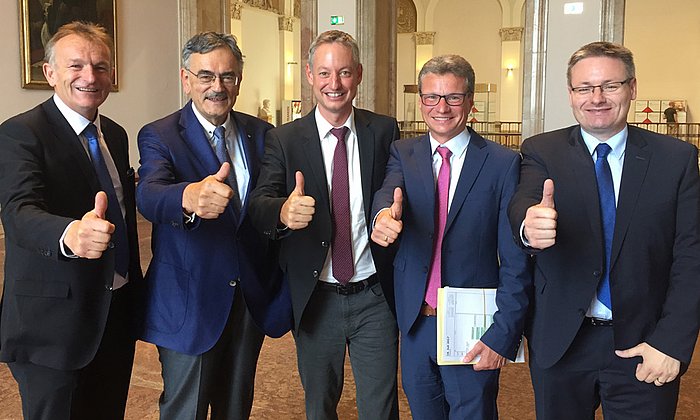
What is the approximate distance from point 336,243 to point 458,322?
604 millimetres

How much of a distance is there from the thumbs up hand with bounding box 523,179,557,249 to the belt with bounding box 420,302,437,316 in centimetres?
58

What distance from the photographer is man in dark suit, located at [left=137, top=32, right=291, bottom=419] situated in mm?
2678

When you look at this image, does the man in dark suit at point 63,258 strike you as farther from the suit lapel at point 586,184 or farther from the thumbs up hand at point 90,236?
the suit lapel at point 586,184

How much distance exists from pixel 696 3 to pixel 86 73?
→ 23248 millimetres

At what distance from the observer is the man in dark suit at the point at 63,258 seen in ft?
7.68

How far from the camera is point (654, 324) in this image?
2.35 m

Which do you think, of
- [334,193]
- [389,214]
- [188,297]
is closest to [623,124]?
[389,214]

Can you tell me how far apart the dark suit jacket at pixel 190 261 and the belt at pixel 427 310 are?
691 millimetres

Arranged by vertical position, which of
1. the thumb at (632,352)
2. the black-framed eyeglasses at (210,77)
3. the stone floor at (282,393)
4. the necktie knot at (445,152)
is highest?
the black-framed eyeglasses at (210,77)

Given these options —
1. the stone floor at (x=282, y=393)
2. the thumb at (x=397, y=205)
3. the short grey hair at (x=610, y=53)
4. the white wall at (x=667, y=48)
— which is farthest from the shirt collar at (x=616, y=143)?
the white wall at (x=667, y=48)

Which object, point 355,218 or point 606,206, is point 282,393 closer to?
point 355,218

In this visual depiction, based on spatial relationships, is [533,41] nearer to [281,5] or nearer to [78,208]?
[78,208]

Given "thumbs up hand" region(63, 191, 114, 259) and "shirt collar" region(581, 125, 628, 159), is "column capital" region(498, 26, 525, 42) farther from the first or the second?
"thumbs up hand" region(63, 191, 114, 259)

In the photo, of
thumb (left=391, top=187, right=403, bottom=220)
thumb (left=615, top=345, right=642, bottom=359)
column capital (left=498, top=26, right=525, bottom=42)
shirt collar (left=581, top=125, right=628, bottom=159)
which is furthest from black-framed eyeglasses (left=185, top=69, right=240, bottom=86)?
column capital (left=498, top=26, right=525, bottom=42)
